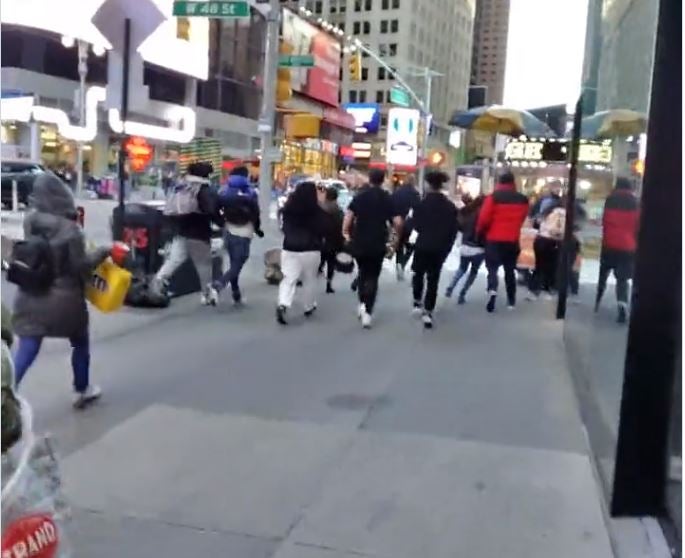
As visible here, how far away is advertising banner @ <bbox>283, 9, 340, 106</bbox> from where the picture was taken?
6475 centimetres

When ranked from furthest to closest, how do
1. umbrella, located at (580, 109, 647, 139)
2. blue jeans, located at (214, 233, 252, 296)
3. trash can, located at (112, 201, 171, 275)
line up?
trash can, located at (112, 201, 171, 275) < blue jeans, located at (214, 233, 252, 296) < umbrella, located at (580, 109, 647, 139)

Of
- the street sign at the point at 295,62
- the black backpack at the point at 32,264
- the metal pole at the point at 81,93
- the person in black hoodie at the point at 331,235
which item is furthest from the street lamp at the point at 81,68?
the black backpack at the point at 32,264

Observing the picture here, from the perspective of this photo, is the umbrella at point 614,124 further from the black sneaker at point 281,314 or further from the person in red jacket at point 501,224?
the black sneaker at point 281,314

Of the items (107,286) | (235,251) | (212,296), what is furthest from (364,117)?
(107,286)

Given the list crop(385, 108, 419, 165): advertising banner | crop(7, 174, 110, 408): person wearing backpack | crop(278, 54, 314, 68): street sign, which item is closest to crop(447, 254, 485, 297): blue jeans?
crop(278, 54, 314, 68): street sign

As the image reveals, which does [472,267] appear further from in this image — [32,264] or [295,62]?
[32,264]

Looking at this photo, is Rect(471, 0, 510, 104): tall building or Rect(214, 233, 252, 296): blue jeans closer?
Rect(214, 233, 252, 296): blue jeans

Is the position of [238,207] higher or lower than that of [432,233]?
higher

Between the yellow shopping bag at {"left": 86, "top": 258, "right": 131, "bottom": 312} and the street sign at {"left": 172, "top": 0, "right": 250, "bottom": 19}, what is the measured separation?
7204 mm

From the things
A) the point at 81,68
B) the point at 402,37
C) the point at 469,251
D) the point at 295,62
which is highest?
the point at 402,37

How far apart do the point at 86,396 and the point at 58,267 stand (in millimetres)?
1115

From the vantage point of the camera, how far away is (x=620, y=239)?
205 inches

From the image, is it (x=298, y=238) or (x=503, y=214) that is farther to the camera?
(x=503, y=214)

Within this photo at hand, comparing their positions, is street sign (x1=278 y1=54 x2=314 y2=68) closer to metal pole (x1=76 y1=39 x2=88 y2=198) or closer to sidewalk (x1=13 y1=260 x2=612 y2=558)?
sidewalk (x1=13 y1=260 x2=612 y2=558)
